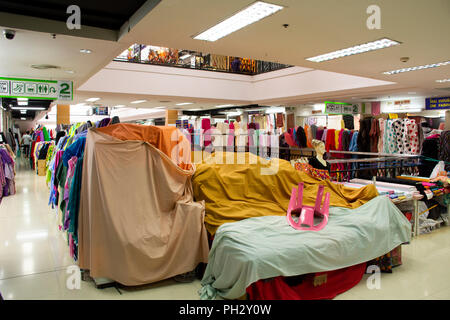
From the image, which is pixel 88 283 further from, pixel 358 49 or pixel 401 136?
pixel 401 136

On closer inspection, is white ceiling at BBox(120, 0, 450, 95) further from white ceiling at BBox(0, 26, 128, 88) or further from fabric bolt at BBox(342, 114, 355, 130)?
fabric bolt at BBox(342, 114, 355, 130)

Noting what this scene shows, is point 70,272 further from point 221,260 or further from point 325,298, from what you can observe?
point 325,298

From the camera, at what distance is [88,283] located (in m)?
3.88

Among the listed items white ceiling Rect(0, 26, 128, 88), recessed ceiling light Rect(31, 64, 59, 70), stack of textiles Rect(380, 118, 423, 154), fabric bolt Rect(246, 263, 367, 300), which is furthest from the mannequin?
recessed ceiling light Rect(31, 64, 59, 70)

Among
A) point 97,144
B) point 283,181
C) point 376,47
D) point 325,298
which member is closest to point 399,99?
point 376,47

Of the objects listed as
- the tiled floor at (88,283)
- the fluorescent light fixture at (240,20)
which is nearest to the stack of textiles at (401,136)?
the tiled floor at (88,283)

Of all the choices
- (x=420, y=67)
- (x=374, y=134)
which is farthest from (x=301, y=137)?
(x=420, y=67)

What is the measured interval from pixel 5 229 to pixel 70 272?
8.23ft

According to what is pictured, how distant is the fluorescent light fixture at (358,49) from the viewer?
16.6ft

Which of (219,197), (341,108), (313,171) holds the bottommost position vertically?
(219,197)

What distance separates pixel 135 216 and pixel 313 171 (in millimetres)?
2752

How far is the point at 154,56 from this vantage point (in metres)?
10.9

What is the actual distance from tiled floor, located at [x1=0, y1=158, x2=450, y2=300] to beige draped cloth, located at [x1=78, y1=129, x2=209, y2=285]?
0.22m

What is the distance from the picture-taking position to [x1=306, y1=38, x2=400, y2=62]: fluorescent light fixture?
5.05 m
